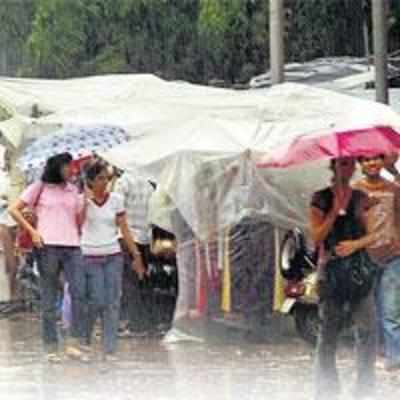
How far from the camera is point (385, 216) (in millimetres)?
10734

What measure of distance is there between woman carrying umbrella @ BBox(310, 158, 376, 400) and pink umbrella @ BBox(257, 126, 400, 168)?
424 millimetres

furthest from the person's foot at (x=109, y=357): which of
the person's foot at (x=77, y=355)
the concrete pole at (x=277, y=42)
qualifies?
the concrete pole at (x=277, y=42)

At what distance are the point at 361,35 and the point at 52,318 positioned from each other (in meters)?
17.0

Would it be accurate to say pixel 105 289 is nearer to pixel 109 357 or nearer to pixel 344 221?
pixel 109 357

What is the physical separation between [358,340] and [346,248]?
623 millimetres

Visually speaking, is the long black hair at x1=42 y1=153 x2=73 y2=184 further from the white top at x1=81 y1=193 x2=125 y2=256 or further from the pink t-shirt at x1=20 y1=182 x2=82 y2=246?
the white top at x1=81 y1=193 x2=125 y2=256

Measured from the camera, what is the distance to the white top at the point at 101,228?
40.0 feet

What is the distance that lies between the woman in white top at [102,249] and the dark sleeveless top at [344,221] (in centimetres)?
278

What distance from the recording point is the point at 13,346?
1356 cm

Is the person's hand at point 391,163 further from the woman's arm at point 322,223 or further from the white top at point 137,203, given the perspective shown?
the white top at point 137,203

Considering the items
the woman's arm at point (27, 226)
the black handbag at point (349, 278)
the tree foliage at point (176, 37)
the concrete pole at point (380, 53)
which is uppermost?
the tree foliage at point (176, 37)

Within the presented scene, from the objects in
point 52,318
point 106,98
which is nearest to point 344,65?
point 106,98

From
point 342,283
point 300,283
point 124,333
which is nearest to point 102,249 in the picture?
point 300,283

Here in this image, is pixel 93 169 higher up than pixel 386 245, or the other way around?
pixel 93 169
